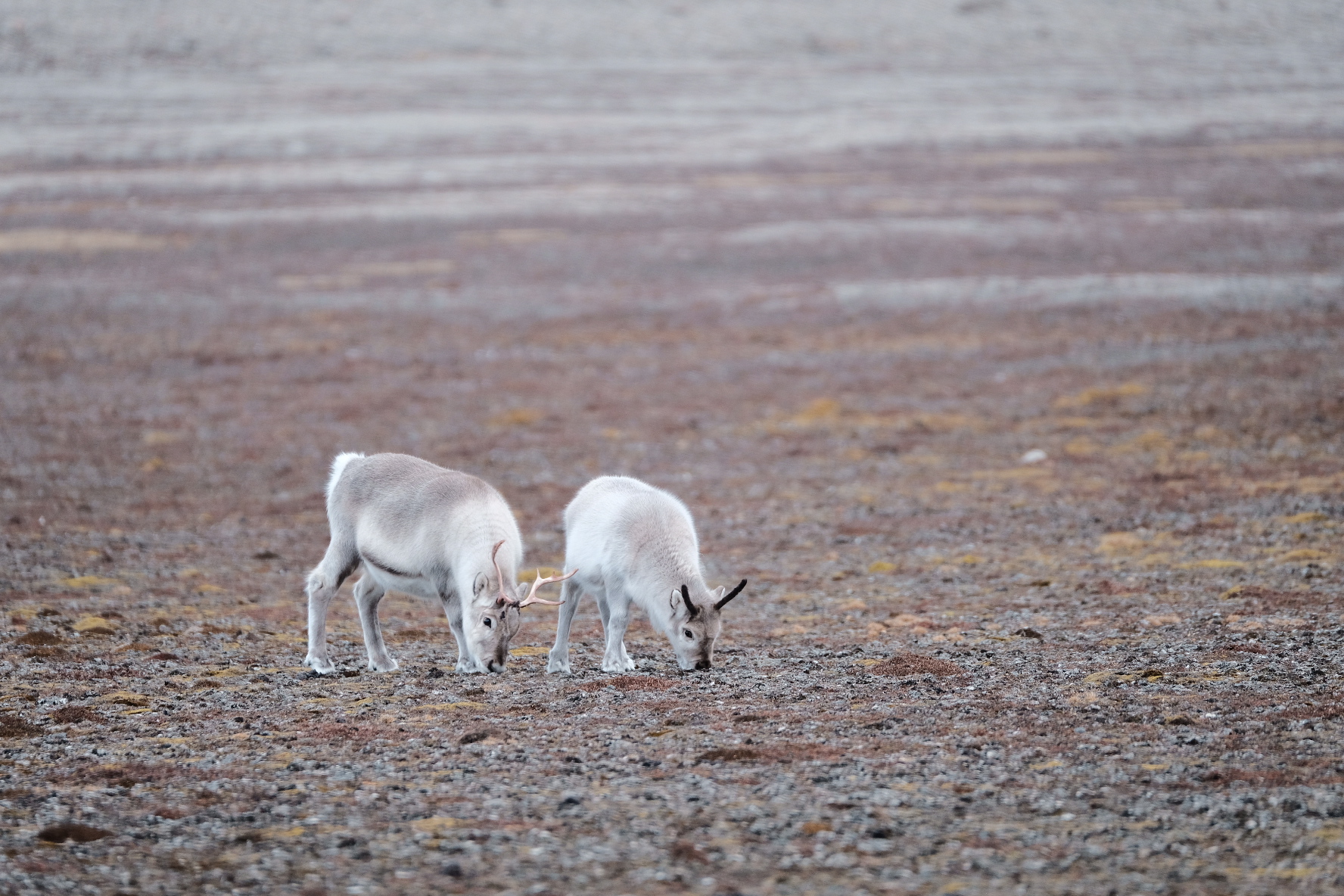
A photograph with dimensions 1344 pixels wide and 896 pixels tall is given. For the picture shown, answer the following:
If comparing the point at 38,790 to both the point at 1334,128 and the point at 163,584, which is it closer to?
the point at 163,584

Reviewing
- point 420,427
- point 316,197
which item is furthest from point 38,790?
point 316,197

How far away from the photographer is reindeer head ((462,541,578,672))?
12164mm

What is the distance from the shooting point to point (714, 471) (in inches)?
1059

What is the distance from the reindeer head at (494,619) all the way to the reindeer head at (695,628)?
1.20 metres

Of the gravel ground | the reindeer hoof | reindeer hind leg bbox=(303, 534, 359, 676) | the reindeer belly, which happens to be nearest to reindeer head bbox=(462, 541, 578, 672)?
the gravel ground

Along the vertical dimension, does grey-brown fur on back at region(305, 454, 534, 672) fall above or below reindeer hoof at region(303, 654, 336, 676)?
above

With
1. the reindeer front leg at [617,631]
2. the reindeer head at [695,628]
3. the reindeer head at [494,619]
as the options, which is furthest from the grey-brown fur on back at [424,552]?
the reindeer head at [695,628]

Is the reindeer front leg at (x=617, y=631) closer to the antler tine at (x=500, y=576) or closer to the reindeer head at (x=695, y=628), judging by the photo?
the reindeer head at (x=695, y=628)

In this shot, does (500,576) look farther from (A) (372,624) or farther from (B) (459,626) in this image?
(A) (372,624)

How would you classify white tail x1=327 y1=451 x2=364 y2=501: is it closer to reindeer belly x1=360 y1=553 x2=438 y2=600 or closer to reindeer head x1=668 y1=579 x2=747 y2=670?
reindeer belly x1=360 y1=553 x2=438 y2=600

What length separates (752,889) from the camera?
7500 mm

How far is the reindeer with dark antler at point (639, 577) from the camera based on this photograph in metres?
12.8

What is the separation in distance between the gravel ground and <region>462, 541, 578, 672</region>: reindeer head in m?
0.50

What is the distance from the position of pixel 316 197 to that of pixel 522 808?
5533 cm
